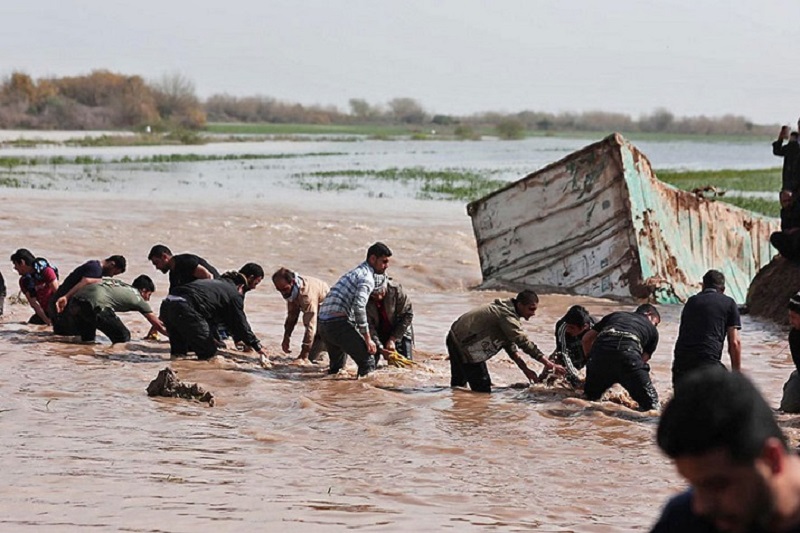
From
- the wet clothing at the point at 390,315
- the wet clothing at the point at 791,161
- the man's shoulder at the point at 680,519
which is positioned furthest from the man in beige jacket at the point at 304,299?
the man's shoulder at the point at 680,519

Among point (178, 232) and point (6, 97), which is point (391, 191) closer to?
point (178, 232)

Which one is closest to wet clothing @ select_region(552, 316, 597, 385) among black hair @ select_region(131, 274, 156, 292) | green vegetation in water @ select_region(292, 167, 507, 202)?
black hair @ select_region(131, 274, 156, 292)

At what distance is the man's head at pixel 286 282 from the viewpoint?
10000mm

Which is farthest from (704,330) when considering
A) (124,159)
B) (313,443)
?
(124,159)

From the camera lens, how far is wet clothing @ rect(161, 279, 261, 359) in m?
10.1

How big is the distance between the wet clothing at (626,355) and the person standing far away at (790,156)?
439 cm

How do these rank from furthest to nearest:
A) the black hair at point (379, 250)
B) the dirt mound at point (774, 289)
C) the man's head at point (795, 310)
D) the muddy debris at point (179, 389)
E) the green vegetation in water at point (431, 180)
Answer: the green vegetation in water at point (431, 180)
the dirt mound at point (774, 289)
the black hair at point (379, 250)
the muddy debris at point (179, 389)
the man's head at point (795, 310)

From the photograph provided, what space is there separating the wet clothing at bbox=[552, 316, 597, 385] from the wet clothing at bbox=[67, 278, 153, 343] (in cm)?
396

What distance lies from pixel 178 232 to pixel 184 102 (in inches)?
2874

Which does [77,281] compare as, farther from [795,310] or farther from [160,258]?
[795,310]

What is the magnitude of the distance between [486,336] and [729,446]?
280 inches

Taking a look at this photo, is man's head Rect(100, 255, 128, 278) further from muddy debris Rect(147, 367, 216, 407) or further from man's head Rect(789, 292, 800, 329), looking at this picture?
man's head Rect(789, 292, 800, 329)

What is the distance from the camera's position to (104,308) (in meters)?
10.8

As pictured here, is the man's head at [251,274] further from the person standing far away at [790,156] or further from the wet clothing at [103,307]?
the person standing far away at [790,156]
